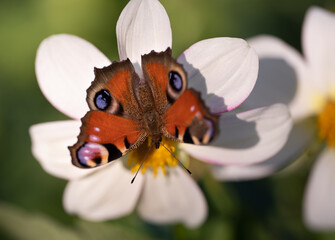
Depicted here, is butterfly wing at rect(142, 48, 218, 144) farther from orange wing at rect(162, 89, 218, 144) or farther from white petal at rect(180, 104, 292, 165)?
white petal at rect(180, 104, 292, 165)

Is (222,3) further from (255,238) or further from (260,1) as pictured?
(255,238)

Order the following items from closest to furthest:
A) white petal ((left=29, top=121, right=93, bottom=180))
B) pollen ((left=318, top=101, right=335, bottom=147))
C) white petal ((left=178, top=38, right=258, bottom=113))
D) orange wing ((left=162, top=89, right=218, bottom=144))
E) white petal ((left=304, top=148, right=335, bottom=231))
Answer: orange wing ((left=162, top=89, right=218, bottom=144))
white petal ((left=178, top=38, right=258, bottom=113))
white petal ((left=29, top=121, right=93, bottom=180))
white petal ((left=304, top=148, right=335, bottom=231))
pollen ((left=318, top=101, right=335, bottom=147))

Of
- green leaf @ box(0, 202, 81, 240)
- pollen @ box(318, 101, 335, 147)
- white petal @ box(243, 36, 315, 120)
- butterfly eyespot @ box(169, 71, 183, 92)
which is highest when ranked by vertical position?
white petal @ box(243, 36, 315, 120)

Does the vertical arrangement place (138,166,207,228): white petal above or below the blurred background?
below

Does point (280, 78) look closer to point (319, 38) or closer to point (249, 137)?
point (319, 38)

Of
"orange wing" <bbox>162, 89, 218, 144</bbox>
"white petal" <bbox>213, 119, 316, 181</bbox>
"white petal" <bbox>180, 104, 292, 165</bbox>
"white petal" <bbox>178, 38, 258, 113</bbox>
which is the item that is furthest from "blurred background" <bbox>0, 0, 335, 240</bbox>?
"orange wing" <bbox>162, 89, 218, 144</bbox>

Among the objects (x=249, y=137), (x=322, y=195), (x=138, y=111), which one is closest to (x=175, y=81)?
(x=138, y=111)

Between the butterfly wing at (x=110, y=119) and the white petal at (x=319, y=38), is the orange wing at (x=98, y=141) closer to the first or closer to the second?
the butterfly wing at (x=110, y=119)
